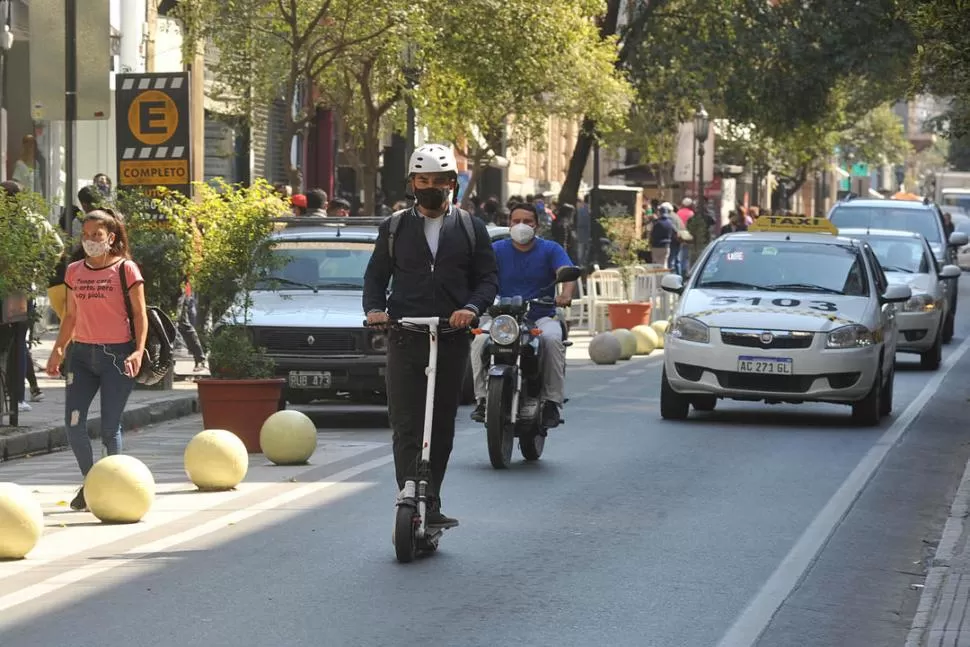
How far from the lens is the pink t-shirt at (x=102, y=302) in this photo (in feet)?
36.6

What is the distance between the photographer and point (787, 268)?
17656 millimetres

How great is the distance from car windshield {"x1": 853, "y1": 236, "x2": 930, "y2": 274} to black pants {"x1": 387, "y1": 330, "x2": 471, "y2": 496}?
16.2m

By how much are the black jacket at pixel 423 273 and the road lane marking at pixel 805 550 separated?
1879 millimetres

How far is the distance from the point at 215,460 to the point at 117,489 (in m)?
1.53

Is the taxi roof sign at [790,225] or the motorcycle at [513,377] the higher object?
the taxi roof sign at [790,225]

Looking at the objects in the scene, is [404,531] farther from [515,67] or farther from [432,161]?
[515,67]

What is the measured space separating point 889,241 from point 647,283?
242 inches

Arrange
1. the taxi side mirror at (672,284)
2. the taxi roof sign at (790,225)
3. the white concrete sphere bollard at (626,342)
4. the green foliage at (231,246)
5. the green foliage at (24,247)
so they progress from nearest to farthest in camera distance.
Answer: the green foliage at (24,247)
the green foliage at (231,246)
the taxi side mirror at (672,284)
the taxi roof sign at (790,225)
the white concrete sphere bollard at (626,342)

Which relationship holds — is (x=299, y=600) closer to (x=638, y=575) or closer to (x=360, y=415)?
(x=638, y=575)

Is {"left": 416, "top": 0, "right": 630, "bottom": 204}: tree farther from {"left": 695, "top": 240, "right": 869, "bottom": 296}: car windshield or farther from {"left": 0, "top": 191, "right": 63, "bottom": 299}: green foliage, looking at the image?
{"left": 0, "top": 191, "right": 63, "bottom": 299}: green foliage

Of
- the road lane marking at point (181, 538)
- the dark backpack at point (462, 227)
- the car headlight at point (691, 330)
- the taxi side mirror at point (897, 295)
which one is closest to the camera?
the road lane marking at point (181, 538)

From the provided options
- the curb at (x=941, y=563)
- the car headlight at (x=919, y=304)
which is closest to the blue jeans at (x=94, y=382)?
the curb at (x=941, y=563)

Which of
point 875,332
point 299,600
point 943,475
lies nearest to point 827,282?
point 875,332

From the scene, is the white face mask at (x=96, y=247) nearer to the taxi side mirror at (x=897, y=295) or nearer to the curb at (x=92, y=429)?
the curb at (x=92, y=429)
